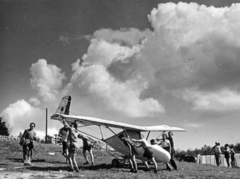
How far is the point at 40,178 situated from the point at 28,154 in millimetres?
4517

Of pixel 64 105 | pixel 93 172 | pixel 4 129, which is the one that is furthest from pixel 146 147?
pixel 4 129

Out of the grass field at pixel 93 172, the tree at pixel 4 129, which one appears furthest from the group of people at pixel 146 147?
the tree at pixel 4 129

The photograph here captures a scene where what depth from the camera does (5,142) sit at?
78.7ft

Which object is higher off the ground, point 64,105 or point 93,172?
point 64,105

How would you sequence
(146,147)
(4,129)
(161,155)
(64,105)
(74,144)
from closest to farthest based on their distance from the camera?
(74,144) < (146,147) < (161,155) < (64,105) < (4,129)

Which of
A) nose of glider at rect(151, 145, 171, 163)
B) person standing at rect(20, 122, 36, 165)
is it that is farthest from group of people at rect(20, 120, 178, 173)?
nose of glider at rect(151, 145, 171, 163)

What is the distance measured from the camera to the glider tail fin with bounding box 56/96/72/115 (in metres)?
20.7

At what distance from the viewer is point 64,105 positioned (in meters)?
20.9

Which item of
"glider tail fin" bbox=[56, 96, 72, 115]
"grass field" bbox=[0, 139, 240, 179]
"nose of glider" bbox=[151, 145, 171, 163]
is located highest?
"glider tail fin" bbox=[56, 96, 72, 115]

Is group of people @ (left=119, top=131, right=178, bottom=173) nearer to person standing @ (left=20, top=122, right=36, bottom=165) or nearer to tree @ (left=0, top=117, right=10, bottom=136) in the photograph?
person standing @ (left=20, top=122, right=36, bottom=165)

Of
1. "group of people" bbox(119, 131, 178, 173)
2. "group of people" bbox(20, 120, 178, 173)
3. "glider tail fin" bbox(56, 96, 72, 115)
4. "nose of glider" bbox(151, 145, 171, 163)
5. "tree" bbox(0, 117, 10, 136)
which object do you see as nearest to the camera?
"group of people" bbox(20, 120, 178, 173)

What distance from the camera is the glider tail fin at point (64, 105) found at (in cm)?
2067

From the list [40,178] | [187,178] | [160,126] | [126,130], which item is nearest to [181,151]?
[160,126]

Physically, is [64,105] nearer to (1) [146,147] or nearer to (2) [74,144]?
(2) [74,144]
